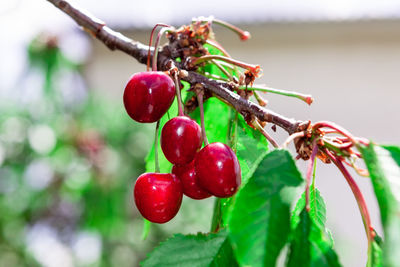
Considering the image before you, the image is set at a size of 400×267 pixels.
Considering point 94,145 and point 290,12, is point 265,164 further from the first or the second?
point 290,12

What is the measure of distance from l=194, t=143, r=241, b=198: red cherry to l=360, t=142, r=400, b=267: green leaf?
19cm

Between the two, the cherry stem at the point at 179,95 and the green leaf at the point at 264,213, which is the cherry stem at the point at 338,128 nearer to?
the green leaf at the point at 264,213

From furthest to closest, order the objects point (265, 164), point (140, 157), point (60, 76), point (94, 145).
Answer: point (140, 157) → point (94, 145) → point (60, 76) → point (265, 164)

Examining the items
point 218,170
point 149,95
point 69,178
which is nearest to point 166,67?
point 149,95

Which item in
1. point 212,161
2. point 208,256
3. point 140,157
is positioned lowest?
point 140,157

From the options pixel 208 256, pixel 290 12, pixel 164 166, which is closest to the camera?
pixel 208 256

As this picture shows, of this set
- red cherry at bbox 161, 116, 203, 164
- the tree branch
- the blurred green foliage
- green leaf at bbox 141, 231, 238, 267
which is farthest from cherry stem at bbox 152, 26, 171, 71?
the blurred green foliage

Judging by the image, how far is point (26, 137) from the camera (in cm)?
366

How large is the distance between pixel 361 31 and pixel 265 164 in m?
5.94

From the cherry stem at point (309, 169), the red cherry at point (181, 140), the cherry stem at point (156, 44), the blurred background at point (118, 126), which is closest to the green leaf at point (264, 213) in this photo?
the cherry stem at point (309, 169)

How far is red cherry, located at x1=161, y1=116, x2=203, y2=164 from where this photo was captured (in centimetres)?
69

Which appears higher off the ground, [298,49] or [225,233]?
[298,49]

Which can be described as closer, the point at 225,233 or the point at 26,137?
the point at 225,233

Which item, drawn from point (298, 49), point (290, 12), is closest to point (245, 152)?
point (290, 12)
